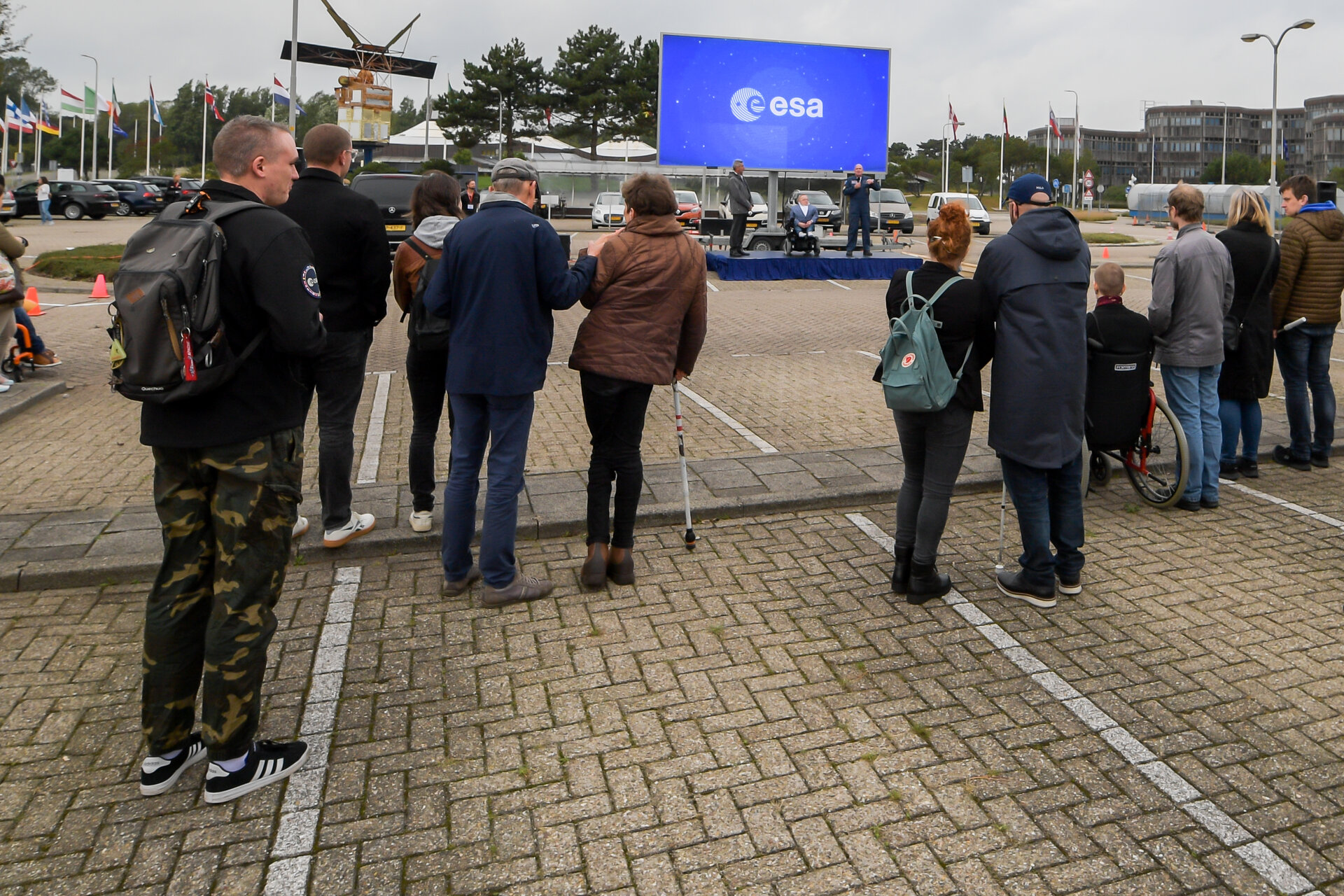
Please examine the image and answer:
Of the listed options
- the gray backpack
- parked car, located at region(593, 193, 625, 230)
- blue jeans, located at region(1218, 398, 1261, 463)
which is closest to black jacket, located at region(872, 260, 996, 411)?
the gray backpack

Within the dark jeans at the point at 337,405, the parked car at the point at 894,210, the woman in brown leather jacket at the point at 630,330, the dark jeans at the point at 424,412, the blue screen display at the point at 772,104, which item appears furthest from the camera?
the parked car at the point at 894,210

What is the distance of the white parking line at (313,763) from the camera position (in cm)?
299

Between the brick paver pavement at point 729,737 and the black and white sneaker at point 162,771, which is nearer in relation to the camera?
the brick paver pavement at point 729,737

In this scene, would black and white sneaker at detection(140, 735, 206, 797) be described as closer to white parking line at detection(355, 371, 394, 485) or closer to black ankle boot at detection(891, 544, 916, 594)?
black ankle boot at detection(891, 544, 916, 594)

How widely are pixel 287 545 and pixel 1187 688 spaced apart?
3314 millimetres

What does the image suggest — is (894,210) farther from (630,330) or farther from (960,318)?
(630,330)

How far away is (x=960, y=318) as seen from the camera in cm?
463

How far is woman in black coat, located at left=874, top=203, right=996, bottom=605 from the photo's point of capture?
464 cm

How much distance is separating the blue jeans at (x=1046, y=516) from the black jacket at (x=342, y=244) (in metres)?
3.12

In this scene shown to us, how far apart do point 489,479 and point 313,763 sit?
1499mm

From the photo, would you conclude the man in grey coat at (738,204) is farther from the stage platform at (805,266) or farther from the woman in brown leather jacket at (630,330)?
the woman in brown leather jacket at (630,330)

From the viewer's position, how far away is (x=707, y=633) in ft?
15.0

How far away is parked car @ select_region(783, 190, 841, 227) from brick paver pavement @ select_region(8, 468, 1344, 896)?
18.3 metres

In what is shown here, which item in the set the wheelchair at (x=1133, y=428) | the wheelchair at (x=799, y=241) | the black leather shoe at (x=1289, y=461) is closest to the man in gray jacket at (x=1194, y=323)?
the wheelchair at (x=1133, y=428)
